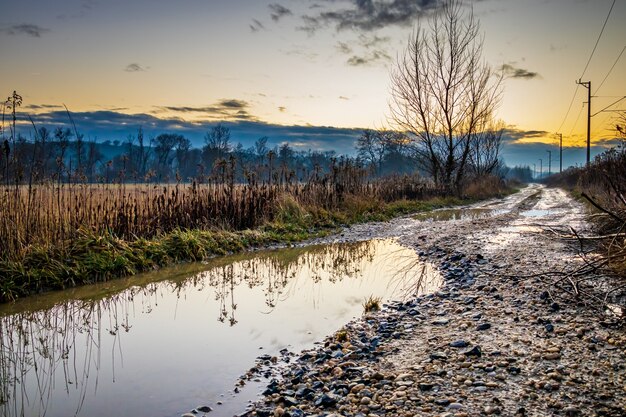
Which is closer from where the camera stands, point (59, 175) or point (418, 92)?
point (59, 175)

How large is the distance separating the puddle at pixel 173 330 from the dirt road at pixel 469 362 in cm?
52

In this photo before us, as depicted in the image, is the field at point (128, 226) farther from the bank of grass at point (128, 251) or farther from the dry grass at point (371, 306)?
the dry grass at point (371, 306)

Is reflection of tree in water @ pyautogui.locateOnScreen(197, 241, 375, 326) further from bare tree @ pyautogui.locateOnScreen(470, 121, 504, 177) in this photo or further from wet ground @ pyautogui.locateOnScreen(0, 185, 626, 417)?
bare tree @ pyautogui.locateOnScreen(470, 121, 504, 177)

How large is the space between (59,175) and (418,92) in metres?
22.3

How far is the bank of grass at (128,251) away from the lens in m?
6.76

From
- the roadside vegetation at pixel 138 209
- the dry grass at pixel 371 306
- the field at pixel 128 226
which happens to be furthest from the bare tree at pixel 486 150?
the dry grass at pixel 371 306

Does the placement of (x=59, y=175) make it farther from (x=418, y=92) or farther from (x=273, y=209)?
(x=418, y=92)

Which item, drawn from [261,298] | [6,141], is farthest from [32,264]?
[261,298]

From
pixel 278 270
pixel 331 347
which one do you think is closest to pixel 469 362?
pixel 331 347

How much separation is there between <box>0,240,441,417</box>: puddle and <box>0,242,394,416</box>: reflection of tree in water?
2cm

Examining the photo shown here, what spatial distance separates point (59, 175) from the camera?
8.52 metres

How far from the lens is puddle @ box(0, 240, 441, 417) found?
3.49m

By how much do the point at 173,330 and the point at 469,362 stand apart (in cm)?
339

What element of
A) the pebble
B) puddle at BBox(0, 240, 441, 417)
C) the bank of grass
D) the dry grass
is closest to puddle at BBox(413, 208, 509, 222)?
the bank of grass
